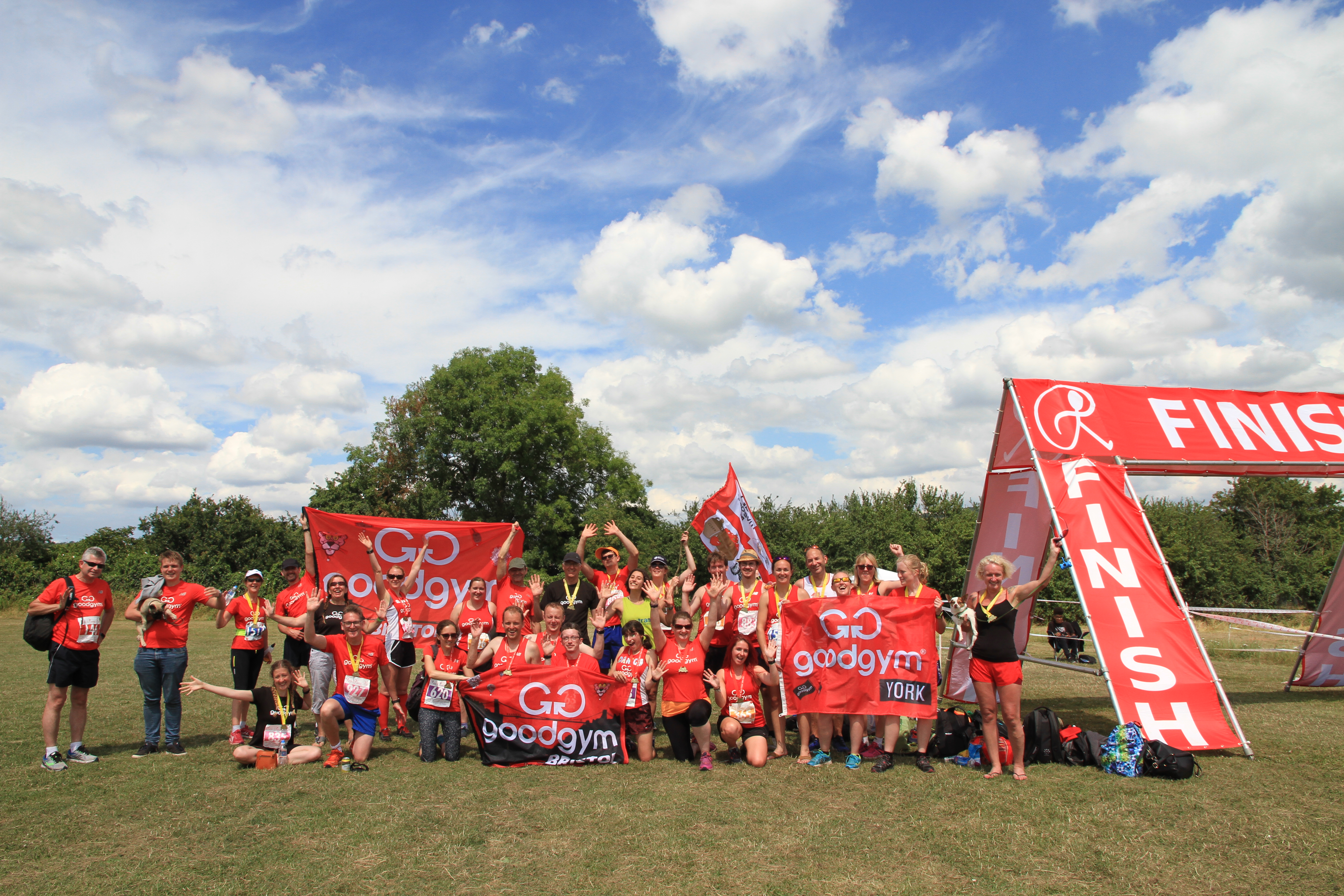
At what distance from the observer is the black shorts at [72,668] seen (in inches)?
272

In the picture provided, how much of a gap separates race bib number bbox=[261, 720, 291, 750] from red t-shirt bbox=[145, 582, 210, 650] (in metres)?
1.23

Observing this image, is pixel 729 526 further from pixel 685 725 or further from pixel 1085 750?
pixel 1085 750

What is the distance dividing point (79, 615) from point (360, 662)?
258cm

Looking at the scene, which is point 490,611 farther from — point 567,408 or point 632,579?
point 567,408

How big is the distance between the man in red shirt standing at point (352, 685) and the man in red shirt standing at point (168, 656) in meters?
1.13

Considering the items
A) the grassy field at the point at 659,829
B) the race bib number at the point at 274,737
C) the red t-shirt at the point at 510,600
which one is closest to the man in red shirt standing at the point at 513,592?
the red t-shirt at the point at 510,600

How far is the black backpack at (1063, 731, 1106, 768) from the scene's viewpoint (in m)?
6.97

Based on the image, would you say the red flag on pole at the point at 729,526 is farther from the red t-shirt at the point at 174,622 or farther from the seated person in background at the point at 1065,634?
the seated person in background at the point at 1065,634

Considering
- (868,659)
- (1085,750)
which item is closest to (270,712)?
(868,659)

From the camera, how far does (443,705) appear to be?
7465mm

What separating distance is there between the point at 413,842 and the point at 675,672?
115 inches

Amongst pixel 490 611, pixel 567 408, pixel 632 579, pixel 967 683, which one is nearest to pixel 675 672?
pixel 632 579

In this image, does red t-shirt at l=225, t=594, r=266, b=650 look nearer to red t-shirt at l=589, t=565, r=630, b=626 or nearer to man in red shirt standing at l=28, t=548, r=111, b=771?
man in red shirt standing at l=28, t=548, r=111, b=771

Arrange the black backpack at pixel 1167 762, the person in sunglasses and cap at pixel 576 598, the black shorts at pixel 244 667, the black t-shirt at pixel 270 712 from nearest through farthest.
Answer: the black backpack at pixel 1167 762
the black t-shirt at pixel 270 712
the black shorts at pixel 244 667
the person in sunglasses and cap at pixel 576 598
